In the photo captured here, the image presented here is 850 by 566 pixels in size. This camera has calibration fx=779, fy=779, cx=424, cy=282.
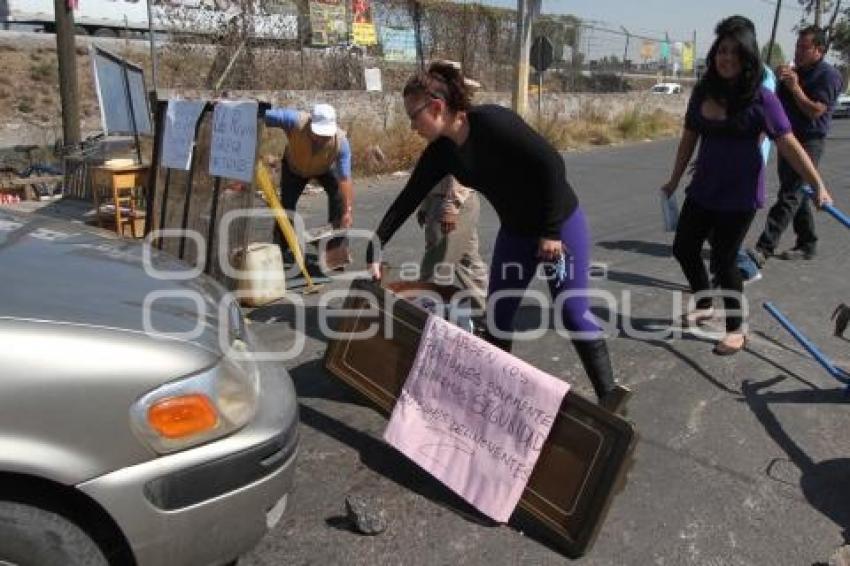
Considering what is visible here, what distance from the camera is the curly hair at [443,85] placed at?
3133mm

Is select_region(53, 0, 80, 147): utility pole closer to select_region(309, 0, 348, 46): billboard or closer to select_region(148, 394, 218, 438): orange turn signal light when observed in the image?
select_region(309, 0, 348, 46): billboard

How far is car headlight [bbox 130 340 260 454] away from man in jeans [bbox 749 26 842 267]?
16.8ft

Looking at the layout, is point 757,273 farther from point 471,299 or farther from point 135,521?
point 135,521

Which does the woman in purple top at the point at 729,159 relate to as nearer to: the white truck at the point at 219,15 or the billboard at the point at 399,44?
the white truck at the point at 219,15

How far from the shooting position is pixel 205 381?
2.16 m

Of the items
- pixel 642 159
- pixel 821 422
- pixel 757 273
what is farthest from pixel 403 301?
pixel 642 159

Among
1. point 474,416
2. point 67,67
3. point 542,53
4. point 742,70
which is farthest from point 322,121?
point 542,53

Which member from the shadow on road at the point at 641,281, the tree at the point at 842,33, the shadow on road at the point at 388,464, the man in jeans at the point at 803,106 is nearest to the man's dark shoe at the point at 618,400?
the shadow on road at the point at 388,464

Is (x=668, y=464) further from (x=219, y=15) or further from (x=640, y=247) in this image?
(x=219, y=15)

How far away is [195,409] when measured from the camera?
2.11 m

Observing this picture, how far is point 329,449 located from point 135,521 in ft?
5.05

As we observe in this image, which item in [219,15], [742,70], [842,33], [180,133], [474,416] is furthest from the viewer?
[842,33]

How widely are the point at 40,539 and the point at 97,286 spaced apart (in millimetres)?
758

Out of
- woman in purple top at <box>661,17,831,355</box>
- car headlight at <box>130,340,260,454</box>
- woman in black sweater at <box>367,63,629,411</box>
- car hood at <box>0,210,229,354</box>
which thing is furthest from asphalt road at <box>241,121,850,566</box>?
car hood at <box>0,210,229,354</box>
